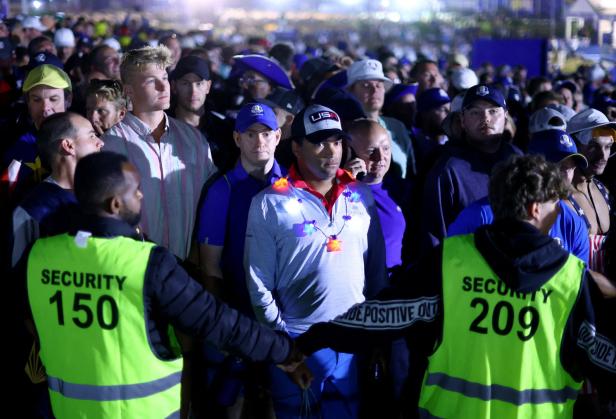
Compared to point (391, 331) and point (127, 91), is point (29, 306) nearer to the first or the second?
point (391, 331)

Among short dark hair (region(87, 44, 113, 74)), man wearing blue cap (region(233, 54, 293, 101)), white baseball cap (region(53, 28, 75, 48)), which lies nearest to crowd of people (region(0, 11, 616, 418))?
man wearing blue cap (region(233, 54, 293, 101))

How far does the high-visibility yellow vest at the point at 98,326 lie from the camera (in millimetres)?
3344

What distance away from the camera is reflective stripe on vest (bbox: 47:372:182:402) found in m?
3.42

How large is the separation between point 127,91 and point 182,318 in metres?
2.30

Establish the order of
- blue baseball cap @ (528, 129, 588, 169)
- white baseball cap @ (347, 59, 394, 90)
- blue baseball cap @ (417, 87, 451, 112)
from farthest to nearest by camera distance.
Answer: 1. blue baseball cap @ (417, 87, 451, 112)
2. white baseball cap @ (347, 59, 394, 90)
3. blue baseball cap @ (528, 129, 588, 169)

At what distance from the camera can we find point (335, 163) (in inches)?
180

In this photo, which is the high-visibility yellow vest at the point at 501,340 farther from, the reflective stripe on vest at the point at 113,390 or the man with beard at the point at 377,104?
the man with beard at the point at 377,104

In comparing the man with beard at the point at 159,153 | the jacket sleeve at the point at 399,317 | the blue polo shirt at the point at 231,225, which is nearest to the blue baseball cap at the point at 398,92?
the man with beard at the point at 159,153

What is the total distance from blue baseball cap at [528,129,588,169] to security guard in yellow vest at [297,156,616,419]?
1.67 m

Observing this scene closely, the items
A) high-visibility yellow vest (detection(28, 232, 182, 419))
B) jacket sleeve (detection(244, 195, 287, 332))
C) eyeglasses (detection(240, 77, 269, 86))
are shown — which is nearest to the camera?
high-visibility yellow vest (detection(28, 232, 182, 419))

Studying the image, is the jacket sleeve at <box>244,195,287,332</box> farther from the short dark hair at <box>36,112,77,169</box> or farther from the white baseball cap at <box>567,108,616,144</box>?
the white baseball cap at <box>567,108,616,144</box>

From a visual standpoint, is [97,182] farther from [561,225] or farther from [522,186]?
[561,225]

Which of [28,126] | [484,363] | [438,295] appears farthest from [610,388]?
[28,126]

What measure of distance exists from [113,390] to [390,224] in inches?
85.8
